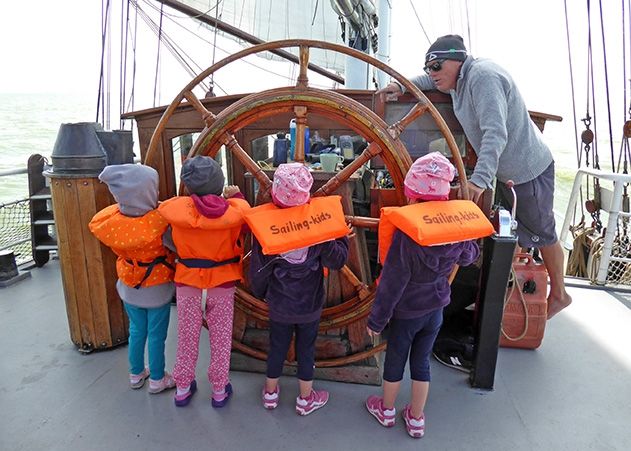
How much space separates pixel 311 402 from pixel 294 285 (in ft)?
1.74

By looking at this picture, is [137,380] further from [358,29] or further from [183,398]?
[358,29]

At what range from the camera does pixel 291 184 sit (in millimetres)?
1568

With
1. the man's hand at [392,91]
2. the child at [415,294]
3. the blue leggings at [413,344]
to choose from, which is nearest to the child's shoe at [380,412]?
the child at [415,294]

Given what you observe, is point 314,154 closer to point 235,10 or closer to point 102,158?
point 102,158

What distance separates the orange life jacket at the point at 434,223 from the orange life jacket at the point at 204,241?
0.53 metres

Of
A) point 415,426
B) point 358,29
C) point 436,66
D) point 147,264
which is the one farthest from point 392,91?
point 358,29

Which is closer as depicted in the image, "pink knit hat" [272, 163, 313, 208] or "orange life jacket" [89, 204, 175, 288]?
"pink knit hat" [272, 163, 313, 208]

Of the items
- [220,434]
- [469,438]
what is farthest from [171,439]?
[469,438]

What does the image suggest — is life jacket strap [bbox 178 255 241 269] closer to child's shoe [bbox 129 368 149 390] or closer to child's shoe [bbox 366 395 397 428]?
child's shoe [bbox 129 368 149 390]

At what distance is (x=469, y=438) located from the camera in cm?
174

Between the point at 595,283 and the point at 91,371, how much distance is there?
3.18 m

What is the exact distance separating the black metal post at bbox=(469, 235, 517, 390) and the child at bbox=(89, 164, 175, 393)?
1.28 metres

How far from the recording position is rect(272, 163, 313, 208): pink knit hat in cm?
157

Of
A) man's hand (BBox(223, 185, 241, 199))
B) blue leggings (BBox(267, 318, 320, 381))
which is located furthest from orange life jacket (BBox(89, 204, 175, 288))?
blue leggings (BBox(267, 318, 320, 381))
